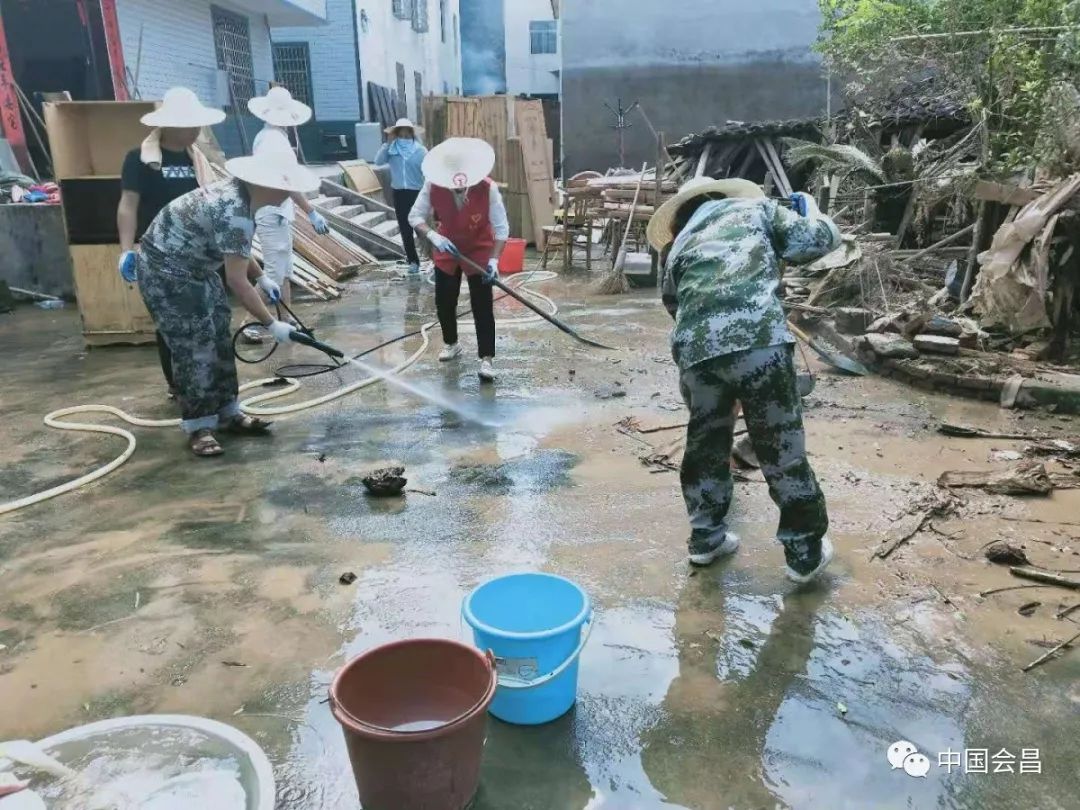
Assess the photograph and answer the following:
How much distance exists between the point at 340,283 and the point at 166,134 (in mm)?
5248

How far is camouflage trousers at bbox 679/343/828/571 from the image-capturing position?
2.94 meters

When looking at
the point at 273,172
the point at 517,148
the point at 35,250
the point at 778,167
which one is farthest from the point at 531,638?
the point at 517,148

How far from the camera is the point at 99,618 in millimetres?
3049

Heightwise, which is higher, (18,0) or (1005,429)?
(18,0)

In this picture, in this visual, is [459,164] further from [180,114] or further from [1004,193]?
[1004,193]

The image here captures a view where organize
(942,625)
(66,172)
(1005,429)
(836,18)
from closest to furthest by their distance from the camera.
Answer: (942,625), (1005,429), (66,172), (836,18)

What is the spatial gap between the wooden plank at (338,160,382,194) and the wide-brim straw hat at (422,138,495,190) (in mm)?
9883

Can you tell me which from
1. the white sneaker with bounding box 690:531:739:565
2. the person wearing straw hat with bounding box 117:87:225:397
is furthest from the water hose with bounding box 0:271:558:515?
the white sneaker with bounding box 690:531:739:565

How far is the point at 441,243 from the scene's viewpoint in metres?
5.73

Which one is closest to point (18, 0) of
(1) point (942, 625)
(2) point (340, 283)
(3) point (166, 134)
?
(2) point (340, 283)

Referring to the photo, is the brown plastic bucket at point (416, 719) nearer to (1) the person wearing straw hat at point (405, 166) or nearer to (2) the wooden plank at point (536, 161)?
(1) the person wearing straw hat at point (405, 166)

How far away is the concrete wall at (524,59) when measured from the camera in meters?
35.8

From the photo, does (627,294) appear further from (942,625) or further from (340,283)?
(942,625)

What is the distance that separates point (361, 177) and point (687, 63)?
30.9 feet
